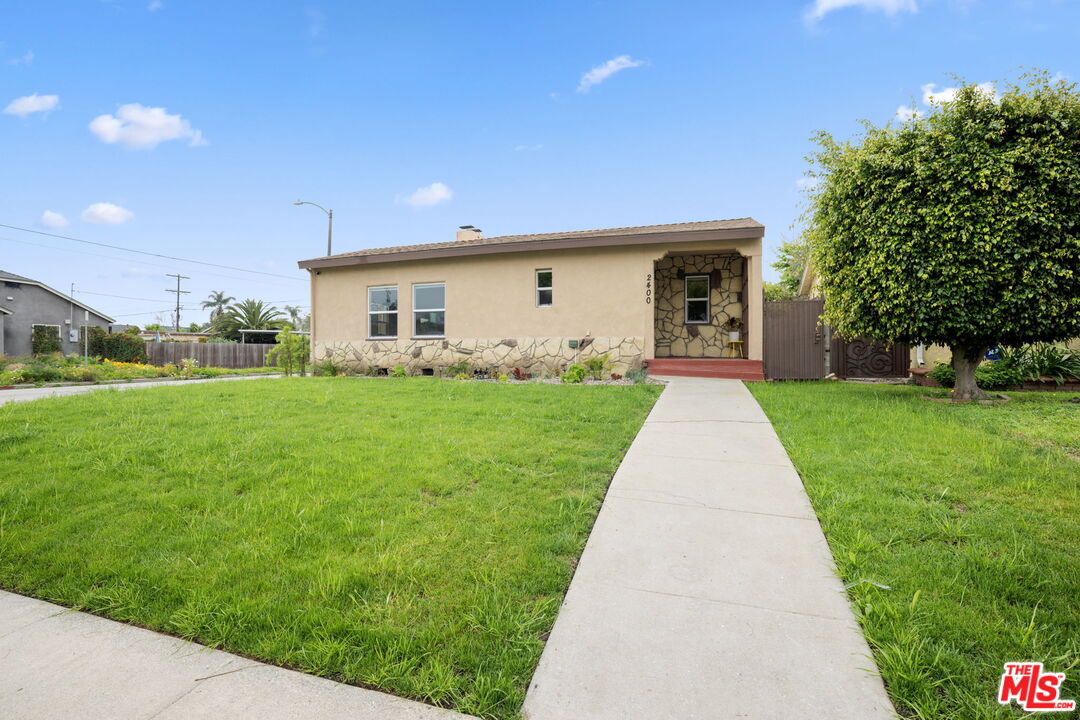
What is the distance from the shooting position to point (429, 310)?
14312mm

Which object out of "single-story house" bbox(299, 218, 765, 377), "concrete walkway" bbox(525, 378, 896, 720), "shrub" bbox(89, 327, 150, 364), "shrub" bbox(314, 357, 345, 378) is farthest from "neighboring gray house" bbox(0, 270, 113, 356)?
"concrete walkway" bbox(525, 378, 896, 720)

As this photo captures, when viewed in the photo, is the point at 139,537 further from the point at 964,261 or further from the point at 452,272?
the point at 452,272

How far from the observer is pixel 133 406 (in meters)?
6.90

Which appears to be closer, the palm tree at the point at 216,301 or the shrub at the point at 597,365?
the shrub at the point at 597,365

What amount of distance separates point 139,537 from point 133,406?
4.82 metres

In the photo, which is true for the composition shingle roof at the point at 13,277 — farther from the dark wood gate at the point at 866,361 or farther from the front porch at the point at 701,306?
the dark wood gate at the point at 866,361

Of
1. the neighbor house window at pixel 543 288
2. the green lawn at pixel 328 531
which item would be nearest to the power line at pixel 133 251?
the neighbor house window at pixel 543 288

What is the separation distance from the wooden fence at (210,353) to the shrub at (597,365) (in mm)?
20507

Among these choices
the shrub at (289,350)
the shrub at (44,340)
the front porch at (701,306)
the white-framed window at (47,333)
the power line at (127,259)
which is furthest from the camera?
the power line at (127,259)

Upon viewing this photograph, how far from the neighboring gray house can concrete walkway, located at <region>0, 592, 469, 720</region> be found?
96.8 feet

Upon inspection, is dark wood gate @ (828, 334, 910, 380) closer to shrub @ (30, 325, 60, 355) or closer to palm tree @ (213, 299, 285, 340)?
shrub @ (30, 325, 60, 355)

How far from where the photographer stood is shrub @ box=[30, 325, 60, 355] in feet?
83.7

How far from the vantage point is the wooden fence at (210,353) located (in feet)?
85.5

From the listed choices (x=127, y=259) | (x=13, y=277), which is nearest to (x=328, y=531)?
(x=13, y=277)
